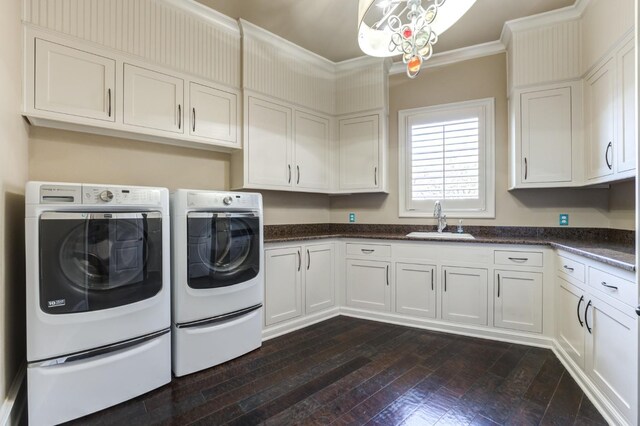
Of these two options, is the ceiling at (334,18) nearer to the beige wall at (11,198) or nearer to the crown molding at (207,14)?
the crown molding at (207,14)

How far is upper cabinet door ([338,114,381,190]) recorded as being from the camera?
12.2 feet

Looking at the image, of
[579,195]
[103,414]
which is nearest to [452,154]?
[579,195]

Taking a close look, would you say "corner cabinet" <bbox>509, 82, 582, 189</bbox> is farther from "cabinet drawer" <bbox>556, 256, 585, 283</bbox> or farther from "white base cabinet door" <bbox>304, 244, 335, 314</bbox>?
"white base cabinet door" <bbox>304, 244, 335, 314</bbox>

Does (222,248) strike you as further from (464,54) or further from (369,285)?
(464,54)

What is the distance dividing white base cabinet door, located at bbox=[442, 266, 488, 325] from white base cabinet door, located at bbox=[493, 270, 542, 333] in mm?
102

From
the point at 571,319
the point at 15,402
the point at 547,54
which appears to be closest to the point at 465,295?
the point at 571,319

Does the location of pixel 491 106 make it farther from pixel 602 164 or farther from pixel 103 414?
pixel 103 414

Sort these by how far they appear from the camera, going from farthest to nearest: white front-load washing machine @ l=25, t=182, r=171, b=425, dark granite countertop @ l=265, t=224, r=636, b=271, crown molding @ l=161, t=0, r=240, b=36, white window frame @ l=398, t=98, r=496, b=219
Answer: white window frame @ l=398, t=98, r=496, b=219, crown molding @ l=161, t=0, r=240, b=36, dark granite countertop @ l=265, t=224, r=636, b=271, white front-load washing machine @ l=25, t=182, r=171, b=425

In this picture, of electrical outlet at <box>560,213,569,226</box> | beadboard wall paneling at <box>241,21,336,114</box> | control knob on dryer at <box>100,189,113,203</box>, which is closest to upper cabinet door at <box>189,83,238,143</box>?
beadboard wall paneling at <box>241,21,336,114</box>

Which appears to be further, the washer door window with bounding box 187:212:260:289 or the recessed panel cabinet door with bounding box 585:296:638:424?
the washer door window with bounding box 187:212:260:289

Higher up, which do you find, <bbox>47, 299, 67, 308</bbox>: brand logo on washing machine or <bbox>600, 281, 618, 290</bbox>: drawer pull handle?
<bbox>600, 281, 618, 290</bbox>: drawer pull handle

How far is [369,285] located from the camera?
343 cm

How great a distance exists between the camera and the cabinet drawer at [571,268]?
6.96 ft

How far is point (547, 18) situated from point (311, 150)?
7.98 feet
